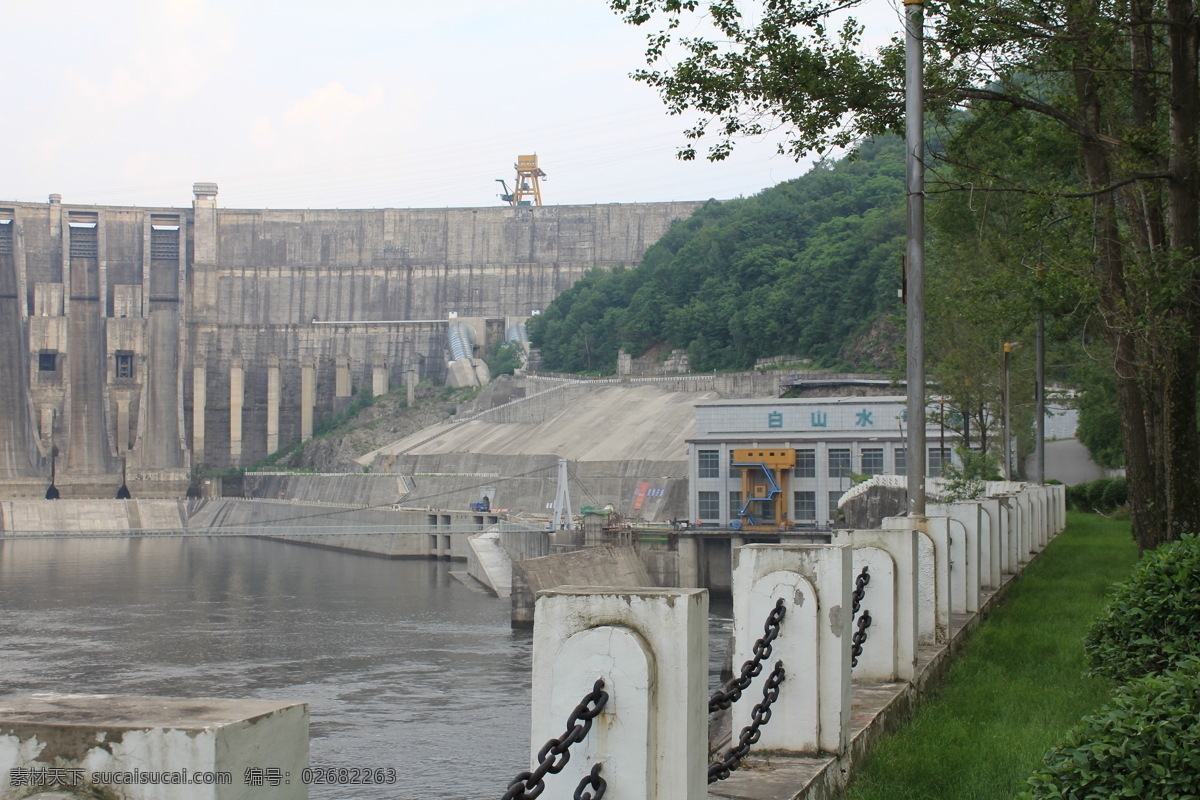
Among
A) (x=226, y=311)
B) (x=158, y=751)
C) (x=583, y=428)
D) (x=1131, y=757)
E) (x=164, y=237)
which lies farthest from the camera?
(x=226, y=311)

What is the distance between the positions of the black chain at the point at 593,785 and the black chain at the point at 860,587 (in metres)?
4.02

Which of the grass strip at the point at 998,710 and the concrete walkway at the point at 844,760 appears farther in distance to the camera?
the grass strip at the point at 998,710

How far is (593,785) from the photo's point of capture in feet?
13.0

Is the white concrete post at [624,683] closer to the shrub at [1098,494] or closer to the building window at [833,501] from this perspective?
the shrub at [1098,494]

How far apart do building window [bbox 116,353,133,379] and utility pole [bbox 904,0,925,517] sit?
94608 mm

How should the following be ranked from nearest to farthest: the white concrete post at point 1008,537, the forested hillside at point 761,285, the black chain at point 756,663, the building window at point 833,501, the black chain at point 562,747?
1. the black chain at point 562,747
2. the black chain at point 756,663
3. the white concrete post at point 1008,537
4. the building window at point 833,501
5. the forested hillside at point 761,285

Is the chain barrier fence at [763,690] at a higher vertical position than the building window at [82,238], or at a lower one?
lower

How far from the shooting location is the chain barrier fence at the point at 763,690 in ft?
18.3

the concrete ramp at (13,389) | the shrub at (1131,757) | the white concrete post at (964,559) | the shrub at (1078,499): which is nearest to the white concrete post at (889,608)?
the white concrete post at (964,559)

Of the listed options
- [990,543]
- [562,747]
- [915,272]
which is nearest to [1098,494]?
[990,543]

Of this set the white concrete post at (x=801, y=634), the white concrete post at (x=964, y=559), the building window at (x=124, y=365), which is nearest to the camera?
the white concrete post at (x=801, y=634)

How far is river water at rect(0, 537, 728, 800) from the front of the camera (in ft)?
71.1

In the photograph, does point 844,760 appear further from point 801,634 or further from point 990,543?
point 990,543

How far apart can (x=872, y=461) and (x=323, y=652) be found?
24.3 meters
